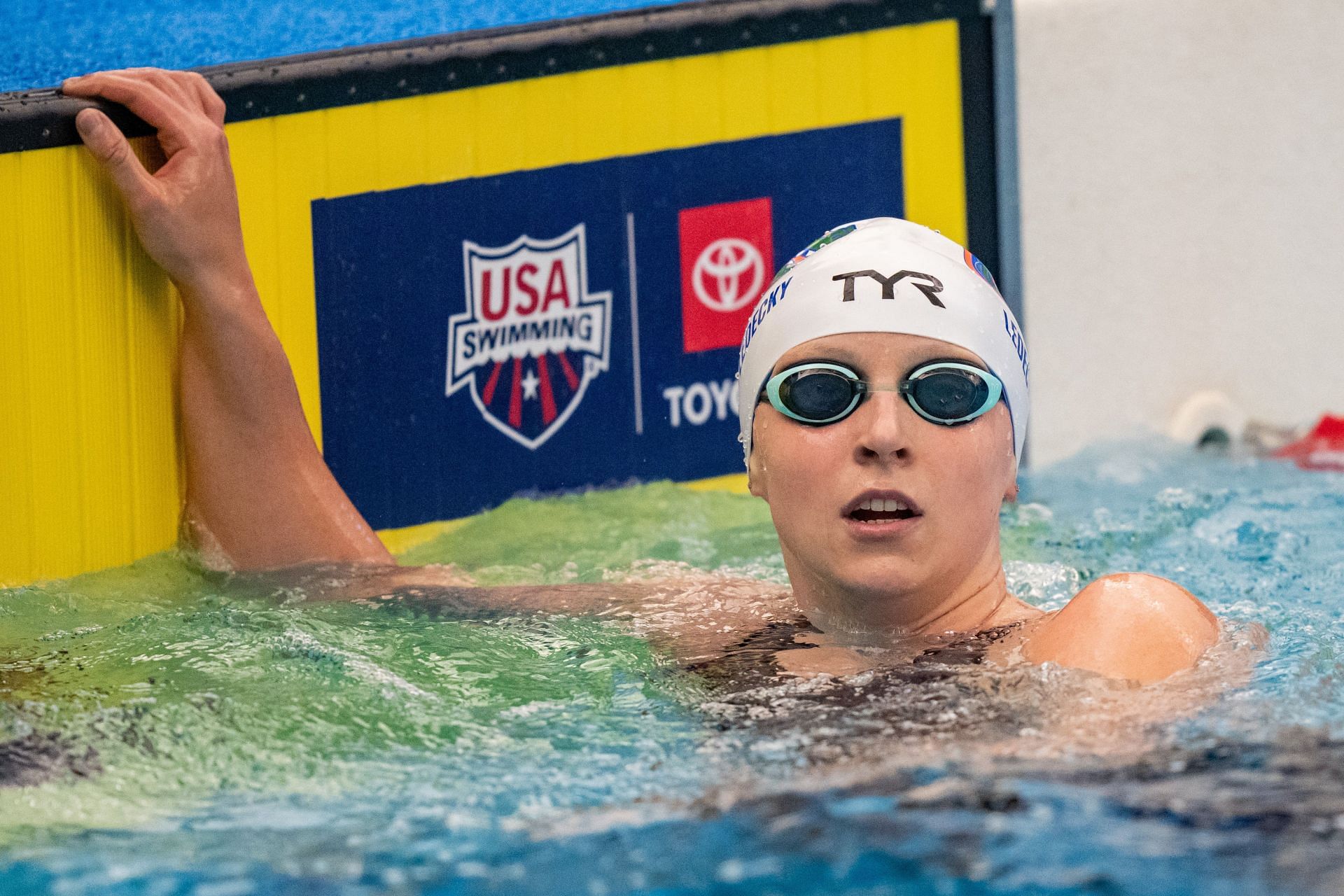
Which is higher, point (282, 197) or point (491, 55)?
point (491, 55)

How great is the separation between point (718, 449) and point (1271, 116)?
6.08ft

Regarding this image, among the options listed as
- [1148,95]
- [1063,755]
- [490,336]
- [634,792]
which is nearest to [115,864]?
[634,792]

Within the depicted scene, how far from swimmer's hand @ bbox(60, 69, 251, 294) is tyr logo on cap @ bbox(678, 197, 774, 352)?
1.19m

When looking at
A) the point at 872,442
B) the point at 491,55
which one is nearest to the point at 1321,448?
the point at 491,55

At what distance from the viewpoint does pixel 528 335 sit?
3689mm

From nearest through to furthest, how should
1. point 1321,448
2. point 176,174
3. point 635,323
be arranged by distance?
point 176,174 → point 635,323 → point 1321,448

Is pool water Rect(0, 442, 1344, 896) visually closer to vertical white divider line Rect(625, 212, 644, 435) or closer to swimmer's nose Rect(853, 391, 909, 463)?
swimmer's nose Rect(853, 391, 909, 463)

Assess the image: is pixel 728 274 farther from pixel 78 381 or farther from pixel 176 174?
pixel 78 381

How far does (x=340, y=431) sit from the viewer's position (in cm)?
348

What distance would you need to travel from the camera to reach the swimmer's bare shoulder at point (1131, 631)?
2215 millimetres

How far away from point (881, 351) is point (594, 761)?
673 mm

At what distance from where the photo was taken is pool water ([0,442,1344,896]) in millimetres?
1839

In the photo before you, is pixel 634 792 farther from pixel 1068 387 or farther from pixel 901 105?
pixel 1068 387

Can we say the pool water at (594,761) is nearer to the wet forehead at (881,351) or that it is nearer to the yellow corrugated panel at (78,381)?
the yellow corrugated panel at (78,381)
